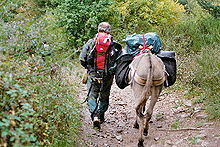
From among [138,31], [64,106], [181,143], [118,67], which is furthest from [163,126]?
[138,31]

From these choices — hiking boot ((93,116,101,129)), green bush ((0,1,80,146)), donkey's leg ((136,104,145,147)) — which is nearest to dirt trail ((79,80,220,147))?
hiking boot ((93,116,101,129))

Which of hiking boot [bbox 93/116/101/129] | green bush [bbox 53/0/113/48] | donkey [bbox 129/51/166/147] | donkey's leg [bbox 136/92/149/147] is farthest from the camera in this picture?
green bush [bbox 53/0/113/48]

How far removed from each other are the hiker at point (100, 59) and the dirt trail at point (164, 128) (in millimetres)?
468

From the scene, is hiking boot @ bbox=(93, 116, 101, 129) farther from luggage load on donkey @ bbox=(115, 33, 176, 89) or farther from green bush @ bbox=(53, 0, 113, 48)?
green bush @ bbox=(53, 0, 113, 48)

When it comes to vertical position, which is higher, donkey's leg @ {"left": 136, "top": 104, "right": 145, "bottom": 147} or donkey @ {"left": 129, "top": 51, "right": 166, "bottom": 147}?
donkey @ {"left": 129, "top": 51, "right": 166, "bottom": 147}

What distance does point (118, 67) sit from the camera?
229 inches

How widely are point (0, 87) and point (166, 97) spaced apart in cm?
587

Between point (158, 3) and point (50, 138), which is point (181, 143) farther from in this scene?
point (158, 3)

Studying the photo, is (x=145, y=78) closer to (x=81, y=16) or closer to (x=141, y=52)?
(x=141, y=52)

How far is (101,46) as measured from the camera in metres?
5.65

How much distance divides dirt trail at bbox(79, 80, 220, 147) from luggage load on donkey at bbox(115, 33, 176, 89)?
1018 millimetres

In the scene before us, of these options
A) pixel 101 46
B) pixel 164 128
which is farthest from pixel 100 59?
pixel 164 128

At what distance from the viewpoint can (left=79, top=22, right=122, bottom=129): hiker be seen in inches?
223

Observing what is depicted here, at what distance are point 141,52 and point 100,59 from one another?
88 cm
